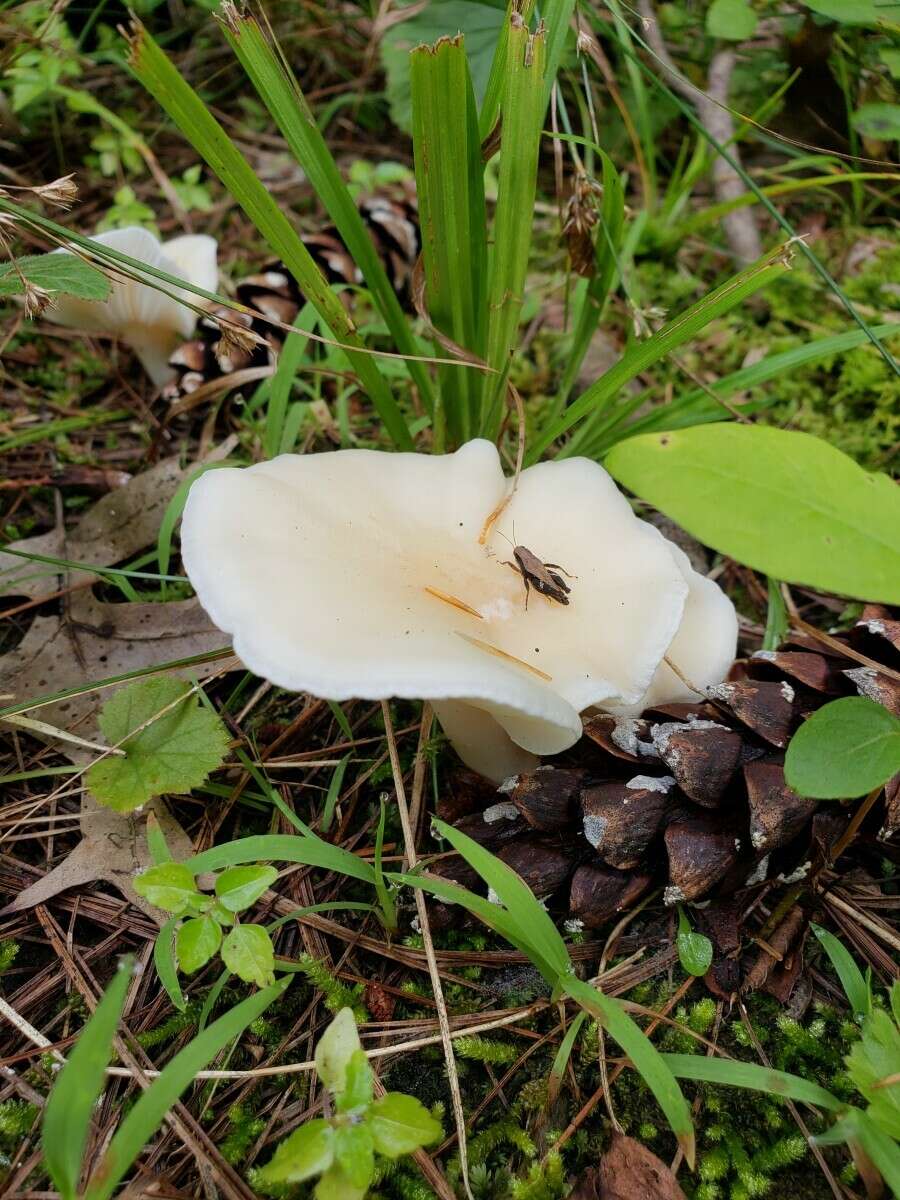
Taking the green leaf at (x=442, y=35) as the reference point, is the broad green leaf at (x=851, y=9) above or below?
above

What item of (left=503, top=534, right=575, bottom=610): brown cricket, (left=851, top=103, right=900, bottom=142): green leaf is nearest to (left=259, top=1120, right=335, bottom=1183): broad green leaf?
(left=503, top=534, right=575, bottom=610): brown cricket

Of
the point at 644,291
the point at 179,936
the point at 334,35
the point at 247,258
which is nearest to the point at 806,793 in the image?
the point at 179,936

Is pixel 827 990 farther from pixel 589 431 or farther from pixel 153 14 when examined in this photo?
pixel 153 14

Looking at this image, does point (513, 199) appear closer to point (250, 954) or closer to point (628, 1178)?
point (250, 954)

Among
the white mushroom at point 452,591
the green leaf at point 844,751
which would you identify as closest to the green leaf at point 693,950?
the white mushroom at point 452,591

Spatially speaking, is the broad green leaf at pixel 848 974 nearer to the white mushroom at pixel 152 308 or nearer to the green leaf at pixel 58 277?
the green leaf at pixel 58 277

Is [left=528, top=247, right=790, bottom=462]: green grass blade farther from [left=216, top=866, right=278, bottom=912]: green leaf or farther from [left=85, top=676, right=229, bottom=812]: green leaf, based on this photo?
[left=216, top=866, right=278, bottom=912]: green leaf

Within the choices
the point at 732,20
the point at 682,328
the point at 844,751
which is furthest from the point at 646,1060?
the point at 732,20
